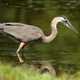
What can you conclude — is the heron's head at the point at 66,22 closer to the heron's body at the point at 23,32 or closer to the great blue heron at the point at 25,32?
the great blue heron at the point at 25,32

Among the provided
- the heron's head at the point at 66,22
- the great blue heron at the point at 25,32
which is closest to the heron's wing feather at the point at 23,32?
the great blue heron at the point at 25,32

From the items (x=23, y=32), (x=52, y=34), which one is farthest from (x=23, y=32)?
(x=52, y=34)

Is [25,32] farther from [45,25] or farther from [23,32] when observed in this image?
[45,25]

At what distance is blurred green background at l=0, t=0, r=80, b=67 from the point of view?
174 centimetres

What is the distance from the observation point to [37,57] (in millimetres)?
1735

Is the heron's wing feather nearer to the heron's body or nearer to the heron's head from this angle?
the heron's body

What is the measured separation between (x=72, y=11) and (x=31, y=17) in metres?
0.19

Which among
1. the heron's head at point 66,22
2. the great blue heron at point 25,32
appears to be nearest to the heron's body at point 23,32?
the great blue heron at point 25,32

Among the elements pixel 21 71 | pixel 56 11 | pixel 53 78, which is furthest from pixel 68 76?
pixel 56 11

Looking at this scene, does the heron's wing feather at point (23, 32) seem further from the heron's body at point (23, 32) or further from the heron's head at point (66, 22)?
the heron's head at point (66, 22)

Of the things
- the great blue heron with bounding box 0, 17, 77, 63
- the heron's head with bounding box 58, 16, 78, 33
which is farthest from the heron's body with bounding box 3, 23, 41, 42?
the heron's head with bounding box 58, 16, 78, 33

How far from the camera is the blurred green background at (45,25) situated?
1.74 m

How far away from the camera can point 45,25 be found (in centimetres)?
182

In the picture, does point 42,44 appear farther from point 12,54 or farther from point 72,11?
point 72,11
